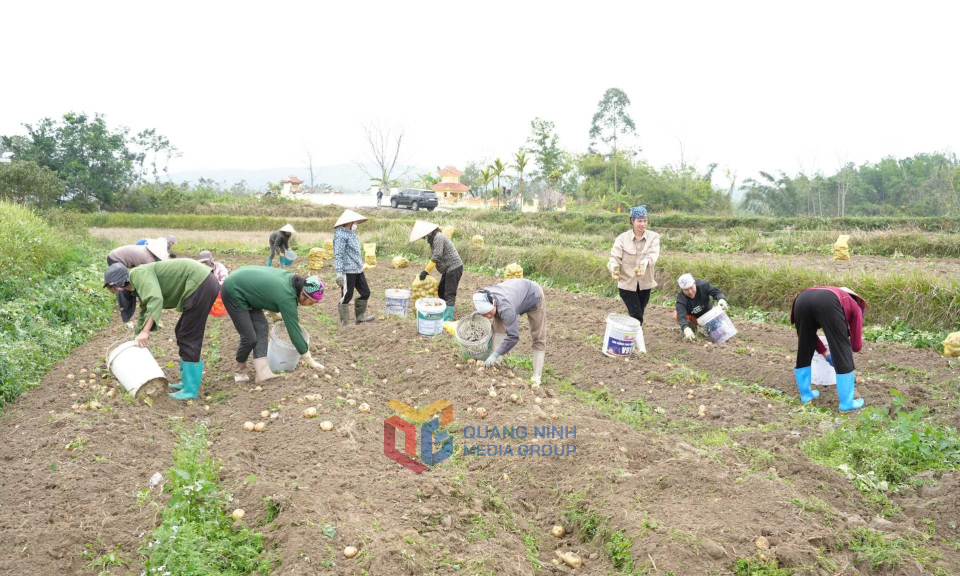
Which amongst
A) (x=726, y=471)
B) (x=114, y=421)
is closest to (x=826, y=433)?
(x=726, y=471)

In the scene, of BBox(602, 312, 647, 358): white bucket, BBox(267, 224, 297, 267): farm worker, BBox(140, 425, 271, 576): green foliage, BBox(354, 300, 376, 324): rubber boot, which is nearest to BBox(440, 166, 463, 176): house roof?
BBox(267, 224, 297, 267): farm worker

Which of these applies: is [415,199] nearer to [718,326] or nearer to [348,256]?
[348,256]

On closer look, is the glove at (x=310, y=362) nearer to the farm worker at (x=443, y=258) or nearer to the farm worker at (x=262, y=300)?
the farm worker at (x=262, y=300)

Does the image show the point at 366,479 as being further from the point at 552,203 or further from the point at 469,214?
the point at 552,203

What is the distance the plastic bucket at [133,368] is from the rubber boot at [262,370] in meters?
0.86

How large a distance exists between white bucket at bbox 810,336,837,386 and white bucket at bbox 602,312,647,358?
1887mm

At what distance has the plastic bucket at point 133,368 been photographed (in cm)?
550

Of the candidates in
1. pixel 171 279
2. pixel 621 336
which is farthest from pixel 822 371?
pixel 171 279

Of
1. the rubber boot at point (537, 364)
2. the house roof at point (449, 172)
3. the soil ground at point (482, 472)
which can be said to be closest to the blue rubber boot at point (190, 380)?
the soil ground at point (482, 472)

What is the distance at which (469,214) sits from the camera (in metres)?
30.7

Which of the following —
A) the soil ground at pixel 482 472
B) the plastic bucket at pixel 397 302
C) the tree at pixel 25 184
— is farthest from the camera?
the tree at pixel 25 184

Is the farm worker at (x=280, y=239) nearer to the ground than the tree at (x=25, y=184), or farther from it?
nearer to the ground

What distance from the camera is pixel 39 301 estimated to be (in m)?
8.34

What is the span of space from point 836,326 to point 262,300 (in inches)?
211
